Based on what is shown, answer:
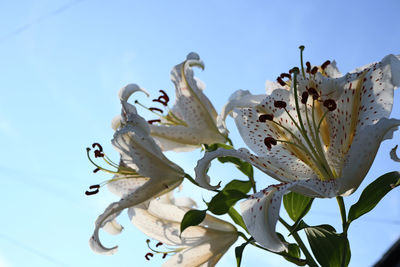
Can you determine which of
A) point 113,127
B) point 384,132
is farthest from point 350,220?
point 113,127

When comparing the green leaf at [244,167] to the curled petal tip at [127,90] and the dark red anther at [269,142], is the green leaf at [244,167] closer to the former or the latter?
the dark red anther at [269,142]

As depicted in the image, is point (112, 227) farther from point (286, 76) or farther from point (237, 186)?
point (286, 76)

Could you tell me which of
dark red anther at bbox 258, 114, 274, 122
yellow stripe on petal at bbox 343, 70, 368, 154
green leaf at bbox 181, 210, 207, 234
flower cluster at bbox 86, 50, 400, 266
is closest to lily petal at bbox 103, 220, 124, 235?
flower cluster at bbox 86, 50, 400, 266

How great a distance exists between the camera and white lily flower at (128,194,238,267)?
1010 millimetres

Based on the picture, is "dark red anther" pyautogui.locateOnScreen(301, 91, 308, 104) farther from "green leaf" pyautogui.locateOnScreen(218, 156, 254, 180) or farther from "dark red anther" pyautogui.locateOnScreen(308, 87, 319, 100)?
"green leaf" pyautogui.locateOnScreen(218, 156, 254, 180)

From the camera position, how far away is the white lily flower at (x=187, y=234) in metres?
1.01

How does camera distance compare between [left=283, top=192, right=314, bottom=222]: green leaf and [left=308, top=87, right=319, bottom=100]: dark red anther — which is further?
[left=283, top=192, right=314, bottom=222]: green leaf

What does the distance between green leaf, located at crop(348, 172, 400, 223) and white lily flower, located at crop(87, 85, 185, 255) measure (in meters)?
0.33

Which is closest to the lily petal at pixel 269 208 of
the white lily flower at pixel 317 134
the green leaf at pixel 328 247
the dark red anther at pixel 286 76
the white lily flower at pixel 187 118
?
the white lily flower at pixel 317 134

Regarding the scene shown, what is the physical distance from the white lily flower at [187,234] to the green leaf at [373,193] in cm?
27

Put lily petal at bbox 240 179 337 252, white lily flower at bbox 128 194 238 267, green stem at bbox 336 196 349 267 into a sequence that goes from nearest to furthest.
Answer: lily petal at bbox 240 179 337 252 → green stem at bbox 336 196 349 267 → white lily flower at bbox 128 194 238 267

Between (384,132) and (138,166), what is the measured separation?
0.44 metres

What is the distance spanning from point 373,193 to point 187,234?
380 millimetres

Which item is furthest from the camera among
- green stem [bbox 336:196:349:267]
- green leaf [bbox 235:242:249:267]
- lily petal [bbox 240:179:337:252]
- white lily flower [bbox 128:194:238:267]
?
white lily flower [bbox 128:194:238:267]
